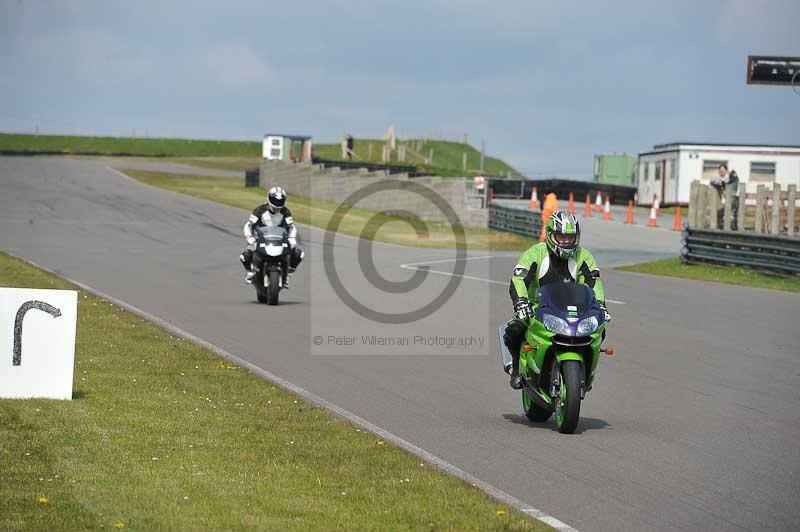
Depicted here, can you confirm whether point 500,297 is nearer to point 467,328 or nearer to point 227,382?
point 467,328

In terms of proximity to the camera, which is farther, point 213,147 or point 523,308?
point 213,147

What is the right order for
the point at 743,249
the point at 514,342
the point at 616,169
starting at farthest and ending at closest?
the point at 616,169 < the point at 743,249 < the point at 514,342

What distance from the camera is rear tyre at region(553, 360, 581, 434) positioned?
936cm

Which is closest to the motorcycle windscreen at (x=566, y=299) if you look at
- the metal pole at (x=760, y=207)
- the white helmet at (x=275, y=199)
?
the white helmet at (x=275, y=199)

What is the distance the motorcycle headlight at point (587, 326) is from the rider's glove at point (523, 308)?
476 mm

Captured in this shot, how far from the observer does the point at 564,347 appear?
9539 mm

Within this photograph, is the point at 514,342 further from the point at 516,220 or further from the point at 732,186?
the point at 516,220


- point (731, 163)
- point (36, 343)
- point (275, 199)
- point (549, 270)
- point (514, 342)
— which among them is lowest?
point (36, 343)

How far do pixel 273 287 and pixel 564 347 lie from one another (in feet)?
35.3

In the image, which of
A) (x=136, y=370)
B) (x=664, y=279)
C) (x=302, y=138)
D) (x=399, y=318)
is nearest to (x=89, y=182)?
(x=302, y=138)

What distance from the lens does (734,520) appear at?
704 cm

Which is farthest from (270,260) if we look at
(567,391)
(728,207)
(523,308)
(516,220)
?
(516,220)

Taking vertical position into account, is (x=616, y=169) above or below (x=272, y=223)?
above

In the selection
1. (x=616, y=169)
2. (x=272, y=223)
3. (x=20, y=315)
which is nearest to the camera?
(x=20, y=315)
